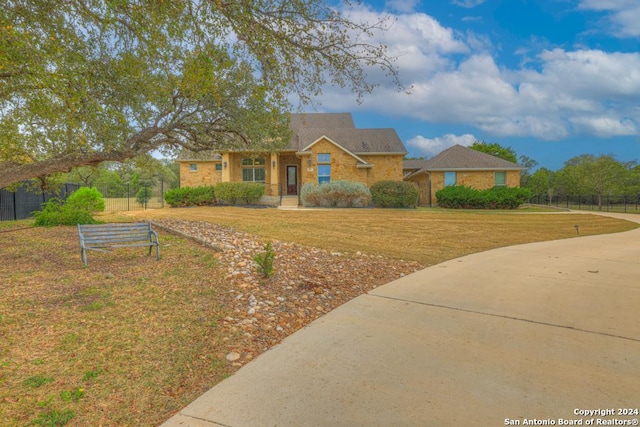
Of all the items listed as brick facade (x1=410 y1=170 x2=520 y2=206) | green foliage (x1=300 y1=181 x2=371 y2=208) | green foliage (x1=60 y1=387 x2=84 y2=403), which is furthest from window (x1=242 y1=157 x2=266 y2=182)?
green foliage (x1=60 y1=387 x2=84 y2=403)

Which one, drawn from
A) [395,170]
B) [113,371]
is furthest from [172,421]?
[395,170]

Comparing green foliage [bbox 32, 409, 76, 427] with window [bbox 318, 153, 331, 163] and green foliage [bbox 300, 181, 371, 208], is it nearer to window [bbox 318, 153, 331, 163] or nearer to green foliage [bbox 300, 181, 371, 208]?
green foliage [bbox 300, 181, 371, 208]

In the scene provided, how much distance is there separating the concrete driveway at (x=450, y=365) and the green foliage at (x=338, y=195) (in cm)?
1650

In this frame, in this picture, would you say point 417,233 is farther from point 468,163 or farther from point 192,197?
point 468,163

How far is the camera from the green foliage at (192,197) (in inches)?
959

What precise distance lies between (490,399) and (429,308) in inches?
84.1

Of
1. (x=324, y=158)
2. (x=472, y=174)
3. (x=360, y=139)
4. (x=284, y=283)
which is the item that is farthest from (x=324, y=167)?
(x=284, y=283)

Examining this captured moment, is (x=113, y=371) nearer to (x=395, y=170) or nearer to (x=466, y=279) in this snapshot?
(x=466, y=279)

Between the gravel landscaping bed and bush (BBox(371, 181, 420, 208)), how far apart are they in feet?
47.4

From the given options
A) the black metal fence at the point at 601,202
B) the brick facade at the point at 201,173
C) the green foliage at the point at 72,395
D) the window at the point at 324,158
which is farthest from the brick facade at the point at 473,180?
the green foliage at the point at 72,395

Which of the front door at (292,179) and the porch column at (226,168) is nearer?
the porch column at (226,168)

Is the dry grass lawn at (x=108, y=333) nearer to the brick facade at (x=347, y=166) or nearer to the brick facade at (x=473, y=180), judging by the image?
the brick facade at (x=347, y=166)

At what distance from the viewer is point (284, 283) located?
588cm

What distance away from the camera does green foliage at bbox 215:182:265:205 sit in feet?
76.9
